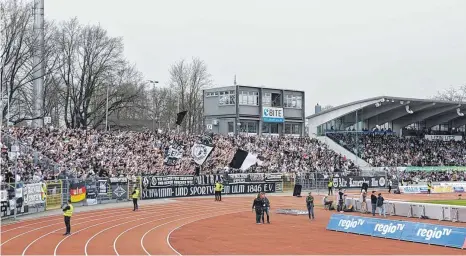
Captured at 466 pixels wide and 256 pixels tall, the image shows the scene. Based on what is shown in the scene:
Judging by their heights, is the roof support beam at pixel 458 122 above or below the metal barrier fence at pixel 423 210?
above

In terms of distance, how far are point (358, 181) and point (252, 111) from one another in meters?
16.1

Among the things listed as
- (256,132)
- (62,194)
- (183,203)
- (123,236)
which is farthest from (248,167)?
(123,236)

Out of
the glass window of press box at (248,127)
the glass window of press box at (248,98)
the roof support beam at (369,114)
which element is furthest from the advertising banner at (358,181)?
the glass window of press box at (248,98)

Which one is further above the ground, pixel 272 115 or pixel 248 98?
pixel 248 98

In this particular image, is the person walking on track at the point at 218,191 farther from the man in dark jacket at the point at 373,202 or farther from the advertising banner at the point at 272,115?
the advertising banner at the point at 272,115

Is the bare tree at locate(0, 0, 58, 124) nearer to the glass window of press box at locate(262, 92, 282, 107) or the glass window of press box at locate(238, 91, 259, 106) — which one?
the glass window of press box at locate(238, 91, 259, 106)

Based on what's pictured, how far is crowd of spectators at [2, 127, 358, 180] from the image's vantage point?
37562mm

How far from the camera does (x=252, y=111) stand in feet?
218

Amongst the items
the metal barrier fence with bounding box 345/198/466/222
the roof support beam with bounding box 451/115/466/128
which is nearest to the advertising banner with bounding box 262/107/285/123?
the metal barrier fence with bounding box 345/198/466/222

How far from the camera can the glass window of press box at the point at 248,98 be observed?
6581 cm

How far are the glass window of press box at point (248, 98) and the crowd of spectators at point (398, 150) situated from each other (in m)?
11.5

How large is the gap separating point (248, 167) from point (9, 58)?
75.3ft

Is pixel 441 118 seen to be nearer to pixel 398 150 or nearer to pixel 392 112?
pixel 392 112

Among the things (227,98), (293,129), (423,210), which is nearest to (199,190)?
(423,210)
